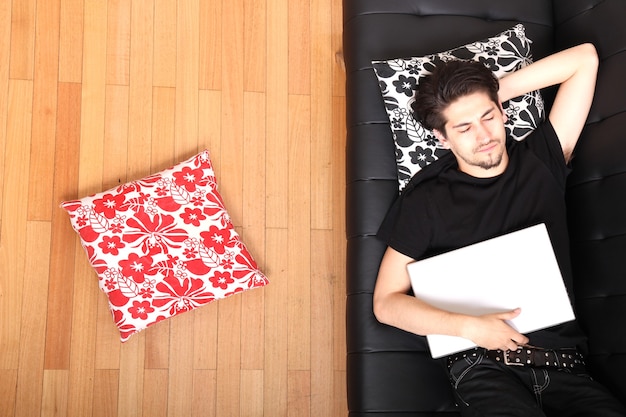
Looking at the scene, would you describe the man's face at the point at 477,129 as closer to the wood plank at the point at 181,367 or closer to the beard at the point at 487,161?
the beard at the point at 487,161

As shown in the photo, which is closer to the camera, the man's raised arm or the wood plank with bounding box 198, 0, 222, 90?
the man's raised arm

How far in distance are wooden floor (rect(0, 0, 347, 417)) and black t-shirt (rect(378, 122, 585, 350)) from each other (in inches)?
21.7

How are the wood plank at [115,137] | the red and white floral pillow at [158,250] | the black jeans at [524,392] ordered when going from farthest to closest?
the wood plank at [115,137]
the red and white floral pillow at [158,250]
the black jeans at [524,392]

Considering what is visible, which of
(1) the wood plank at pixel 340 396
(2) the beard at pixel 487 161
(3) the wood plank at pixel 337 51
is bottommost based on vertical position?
(1) the wood plank at pixel 340 396

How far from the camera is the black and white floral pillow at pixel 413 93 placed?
6.90 feet

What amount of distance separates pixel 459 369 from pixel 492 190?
0.51 meters

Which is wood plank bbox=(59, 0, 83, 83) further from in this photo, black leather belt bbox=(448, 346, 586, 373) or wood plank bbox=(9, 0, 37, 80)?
black leather belt bbox=(448, 346, 586, 373)

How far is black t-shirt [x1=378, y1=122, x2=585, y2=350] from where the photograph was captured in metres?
1.95

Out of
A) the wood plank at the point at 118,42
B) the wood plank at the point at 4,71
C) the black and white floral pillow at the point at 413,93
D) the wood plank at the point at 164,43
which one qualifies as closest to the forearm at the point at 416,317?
the black and white floral pillow at the point at 413,93

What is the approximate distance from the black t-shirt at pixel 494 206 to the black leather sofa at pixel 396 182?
0.30 feet

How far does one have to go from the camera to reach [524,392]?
1.79 metres

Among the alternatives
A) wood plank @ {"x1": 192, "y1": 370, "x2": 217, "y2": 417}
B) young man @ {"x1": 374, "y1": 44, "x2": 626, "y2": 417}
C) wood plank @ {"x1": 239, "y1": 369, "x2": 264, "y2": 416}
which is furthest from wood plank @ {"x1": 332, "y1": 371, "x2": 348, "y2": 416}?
young man @ {"x1": 374, "y1": 44, "x2": 626, "y2": 417}

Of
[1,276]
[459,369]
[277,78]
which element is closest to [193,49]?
[277,78]

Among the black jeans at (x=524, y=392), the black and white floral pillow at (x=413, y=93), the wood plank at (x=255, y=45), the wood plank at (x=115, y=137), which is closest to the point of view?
the black jeans at (x=524, y=392)
